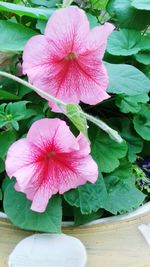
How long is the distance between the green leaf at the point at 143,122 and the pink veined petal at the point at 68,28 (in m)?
0.15

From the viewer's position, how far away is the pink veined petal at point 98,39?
1.70ft

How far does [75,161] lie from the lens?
52cm

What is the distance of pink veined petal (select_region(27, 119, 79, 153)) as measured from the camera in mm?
504

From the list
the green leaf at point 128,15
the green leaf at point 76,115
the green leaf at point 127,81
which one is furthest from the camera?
the green leaf at point 128,15

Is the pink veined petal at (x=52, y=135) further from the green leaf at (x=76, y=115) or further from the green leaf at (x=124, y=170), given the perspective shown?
the green leaf at (x=124, y=170)

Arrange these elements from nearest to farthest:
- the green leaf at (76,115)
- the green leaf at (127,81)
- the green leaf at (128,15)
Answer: the green leaf at (76,115)
the green leaf at (127,81)
the green leaf at (128,15)

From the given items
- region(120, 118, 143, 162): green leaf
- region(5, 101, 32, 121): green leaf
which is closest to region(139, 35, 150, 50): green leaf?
region(120, 118, 143, 162): green leaf

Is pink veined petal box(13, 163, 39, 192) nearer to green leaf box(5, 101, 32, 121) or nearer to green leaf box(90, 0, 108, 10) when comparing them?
green leaf box(5, 101, 32, 121)

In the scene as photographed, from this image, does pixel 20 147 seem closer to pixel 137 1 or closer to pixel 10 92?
pixel 10 92

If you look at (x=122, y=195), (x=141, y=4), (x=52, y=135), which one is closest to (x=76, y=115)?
(x=52, y=135)

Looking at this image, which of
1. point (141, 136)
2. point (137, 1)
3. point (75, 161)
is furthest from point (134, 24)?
point (75, 161)

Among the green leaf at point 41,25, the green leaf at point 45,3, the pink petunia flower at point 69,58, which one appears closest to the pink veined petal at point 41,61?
the pink petunia flower at point 69,58

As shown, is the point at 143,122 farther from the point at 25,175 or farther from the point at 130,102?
the point at 25,175

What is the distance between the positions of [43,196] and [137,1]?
316 millimetres
